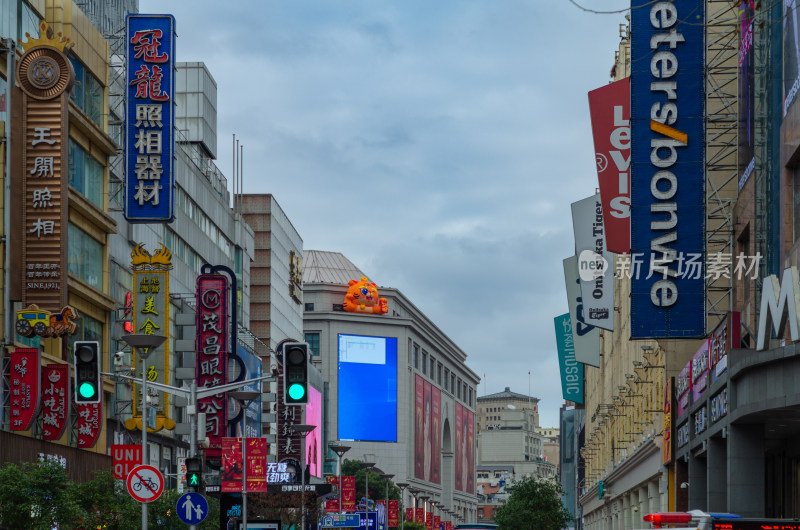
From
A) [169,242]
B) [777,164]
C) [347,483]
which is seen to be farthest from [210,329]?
[777,164]

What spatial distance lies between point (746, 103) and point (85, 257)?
28361mm

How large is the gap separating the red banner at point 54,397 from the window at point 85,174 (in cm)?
953

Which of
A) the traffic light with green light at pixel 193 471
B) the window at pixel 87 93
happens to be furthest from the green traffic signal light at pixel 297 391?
the window at pixel 87 93

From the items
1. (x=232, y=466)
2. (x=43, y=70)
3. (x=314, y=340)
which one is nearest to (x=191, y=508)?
(x=43, y=70)

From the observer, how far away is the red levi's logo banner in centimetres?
4772

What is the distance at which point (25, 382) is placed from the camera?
4544 centimetres

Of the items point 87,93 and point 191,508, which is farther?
point 87,93

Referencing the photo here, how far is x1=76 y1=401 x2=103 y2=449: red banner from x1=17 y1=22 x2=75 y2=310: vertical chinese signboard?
742cm

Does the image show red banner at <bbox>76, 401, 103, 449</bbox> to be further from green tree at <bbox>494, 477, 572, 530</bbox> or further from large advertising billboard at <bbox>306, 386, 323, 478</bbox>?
large advertising billboard at <bbox>306, 386, 323, 478</bbox>

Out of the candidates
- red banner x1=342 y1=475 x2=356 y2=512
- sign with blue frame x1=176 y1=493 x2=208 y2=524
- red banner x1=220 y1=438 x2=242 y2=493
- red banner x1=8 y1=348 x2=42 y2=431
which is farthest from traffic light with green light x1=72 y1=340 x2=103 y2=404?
red banner x1=342 y1=475 x2=356 y2=512

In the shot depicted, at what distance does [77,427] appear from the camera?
53.3 m

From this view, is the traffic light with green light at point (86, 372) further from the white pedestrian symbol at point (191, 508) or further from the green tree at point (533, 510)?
the green tree at point (533, 510)

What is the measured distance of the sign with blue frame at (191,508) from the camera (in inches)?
1266

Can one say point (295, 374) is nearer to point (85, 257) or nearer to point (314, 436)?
point (85, 257)
